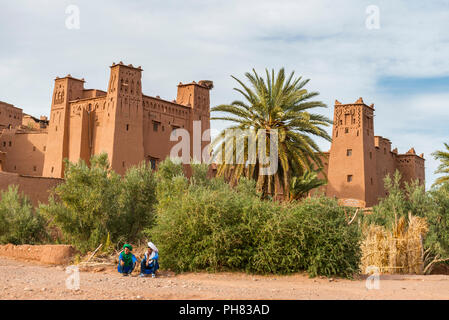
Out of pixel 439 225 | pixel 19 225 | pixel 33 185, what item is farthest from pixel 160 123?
pixel 439 225

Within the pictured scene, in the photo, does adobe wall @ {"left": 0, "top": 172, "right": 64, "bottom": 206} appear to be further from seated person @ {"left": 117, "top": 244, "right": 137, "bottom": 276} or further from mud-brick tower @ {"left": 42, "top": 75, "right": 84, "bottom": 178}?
seated person @ {"left": 117, "top": 244, "right": 137, "bottom": 276}

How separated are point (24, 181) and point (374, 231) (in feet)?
50.6

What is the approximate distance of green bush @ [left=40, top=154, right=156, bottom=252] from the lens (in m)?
14.5

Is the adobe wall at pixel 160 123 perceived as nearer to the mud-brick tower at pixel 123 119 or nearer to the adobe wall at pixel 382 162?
the mud-brick tower at pixel 123 119

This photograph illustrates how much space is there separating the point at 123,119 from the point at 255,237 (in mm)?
19715

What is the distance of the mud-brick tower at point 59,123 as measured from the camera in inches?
1248

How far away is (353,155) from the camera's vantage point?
34469 mm

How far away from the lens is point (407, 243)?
15.4 metres

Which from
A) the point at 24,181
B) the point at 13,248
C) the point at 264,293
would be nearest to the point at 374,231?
the point at 264,293

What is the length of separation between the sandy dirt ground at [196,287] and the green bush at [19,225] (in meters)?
5.39

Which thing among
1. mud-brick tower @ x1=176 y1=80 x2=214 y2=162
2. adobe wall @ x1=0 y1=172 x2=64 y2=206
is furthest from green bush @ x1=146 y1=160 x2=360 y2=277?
mud-brick tower @ x1=176 y1=80 x2=214 y2=162

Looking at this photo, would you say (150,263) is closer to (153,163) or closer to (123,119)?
(123,119)

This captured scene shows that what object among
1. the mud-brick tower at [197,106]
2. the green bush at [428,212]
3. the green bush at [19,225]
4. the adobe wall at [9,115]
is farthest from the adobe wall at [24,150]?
the green bush at [428,212]

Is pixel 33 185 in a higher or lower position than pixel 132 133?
lower
